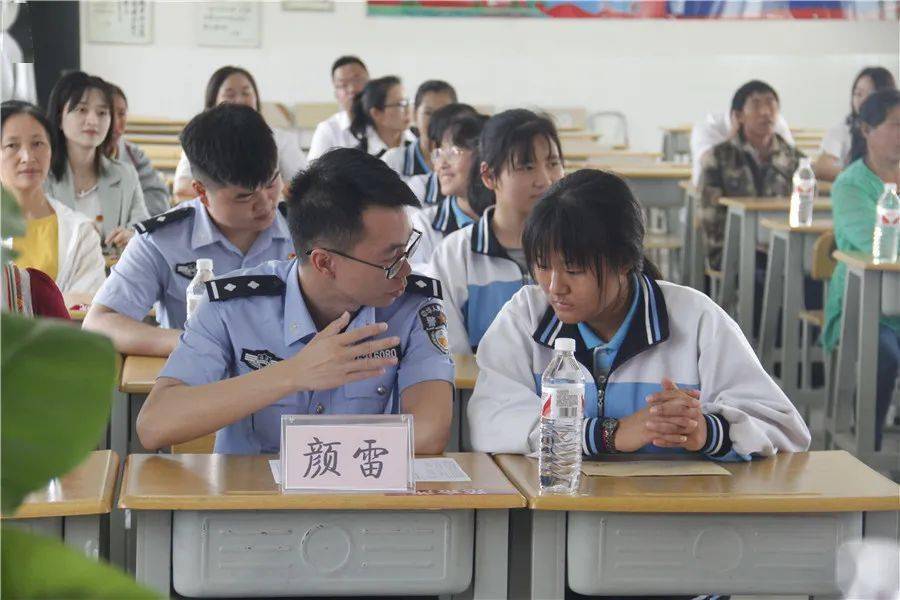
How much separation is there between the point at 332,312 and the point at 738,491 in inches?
27.4

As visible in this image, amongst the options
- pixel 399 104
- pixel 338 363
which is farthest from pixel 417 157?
pixel 338 363

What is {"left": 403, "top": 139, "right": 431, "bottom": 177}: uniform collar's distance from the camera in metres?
4.72

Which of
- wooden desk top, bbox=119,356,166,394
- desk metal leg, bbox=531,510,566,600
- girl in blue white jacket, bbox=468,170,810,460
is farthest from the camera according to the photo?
wooden desk top, bbox=119,356,166,394

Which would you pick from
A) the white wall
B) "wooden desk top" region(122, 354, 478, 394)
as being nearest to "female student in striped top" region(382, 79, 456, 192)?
"wooden desk top" region(122, 354, 478, 394)

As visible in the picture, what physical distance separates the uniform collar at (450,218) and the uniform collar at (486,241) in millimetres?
506

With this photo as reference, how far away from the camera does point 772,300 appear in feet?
15.3

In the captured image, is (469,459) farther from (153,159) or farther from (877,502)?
(153,159)

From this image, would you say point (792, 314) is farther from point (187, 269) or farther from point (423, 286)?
point (423, 286)

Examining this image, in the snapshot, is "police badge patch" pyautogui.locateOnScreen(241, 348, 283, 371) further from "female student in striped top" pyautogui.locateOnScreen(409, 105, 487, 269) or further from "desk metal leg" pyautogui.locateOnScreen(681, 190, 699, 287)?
"desk metal leg" pyautogui.locateOnScreen(681, 190, 699, 287)

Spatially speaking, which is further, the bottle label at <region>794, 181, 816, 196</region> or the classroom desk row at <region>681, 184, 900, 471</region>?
the bottle label at <region>794, 181, 816, 196</region>

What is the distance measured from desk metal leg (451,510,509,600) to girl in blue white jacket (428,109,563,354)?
1.20m

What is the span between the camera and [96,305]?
262 cm

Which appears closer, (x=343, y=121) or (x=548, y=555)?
(x=548, y=555)

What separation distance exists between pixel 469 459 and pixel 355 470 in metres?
0.29
